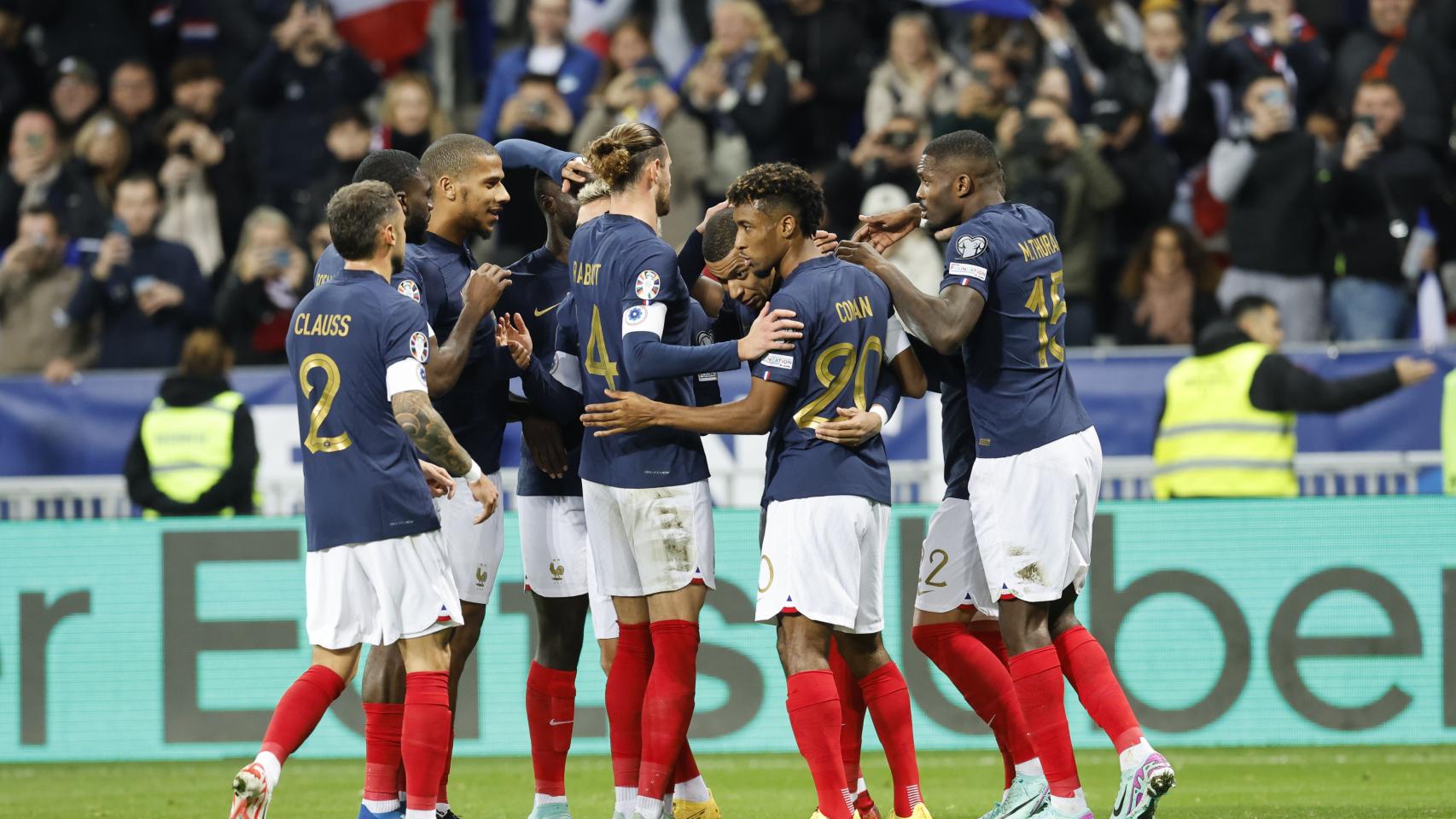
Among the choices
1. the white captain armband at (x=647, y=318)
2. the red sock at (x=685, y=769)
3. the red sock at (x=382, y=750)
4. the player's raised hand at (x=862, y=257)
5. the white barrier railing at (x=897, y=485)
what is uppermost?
the player's raised hand at (x=862, y=257)

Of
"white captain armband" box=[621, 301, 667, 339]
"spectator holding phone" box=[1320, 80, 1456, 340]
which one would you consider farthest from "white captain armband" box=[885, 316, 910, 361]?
"spectator holding phone" box=[1320, 80, 1456, 340]

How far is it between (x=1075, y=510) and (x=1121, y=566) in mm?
3542

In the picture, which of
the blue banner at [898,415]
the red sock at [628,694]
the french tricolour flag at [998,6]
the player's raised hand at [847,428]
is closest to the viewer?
the player's raised hand at [847,428]

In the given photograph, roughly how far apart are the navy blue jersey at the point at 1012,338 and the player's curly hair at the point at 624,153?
1.26 metres

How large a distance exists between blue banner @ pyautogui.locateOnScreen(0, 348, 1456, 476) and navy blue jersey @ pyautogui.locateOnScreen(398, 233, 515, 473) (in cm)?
421

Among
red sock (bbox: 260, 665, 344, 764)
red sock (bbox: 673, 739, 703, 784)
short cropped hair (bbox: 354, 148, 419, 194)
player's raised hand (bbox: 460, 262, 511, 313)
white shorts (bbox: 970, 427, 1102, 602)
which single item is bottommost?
red sock (bbox: 673, 739, 703, 784)

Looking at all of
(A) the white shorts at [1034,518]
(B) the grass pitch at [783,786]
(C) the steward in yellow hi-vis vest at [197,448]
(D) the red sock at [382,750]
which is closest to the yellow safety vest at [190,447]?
(C) the steward in yellow hi-vis vest at [197,448]

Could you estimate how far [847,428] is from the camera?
7266 mm

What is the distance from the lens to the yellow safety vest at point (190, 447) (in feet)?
40.7

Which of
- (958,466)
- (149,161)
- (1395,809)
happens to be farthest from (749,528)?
(149,161)

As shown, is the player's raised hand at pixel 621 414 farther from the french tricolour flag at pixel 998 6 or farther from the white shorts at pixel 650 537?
the french tricolour flag at pixel 998 6

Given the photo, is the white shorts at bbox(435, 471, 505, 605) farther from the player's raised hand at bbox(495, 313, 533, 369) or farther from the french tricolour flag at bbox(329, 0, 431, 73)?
the french tricolour flag at bbox(329, 0, 431, 73)

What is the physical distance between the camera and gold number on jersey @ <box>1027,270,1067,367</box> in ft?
25.1

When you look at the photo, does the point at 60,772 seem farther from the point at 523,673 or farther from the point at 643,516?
the point at 643,516
